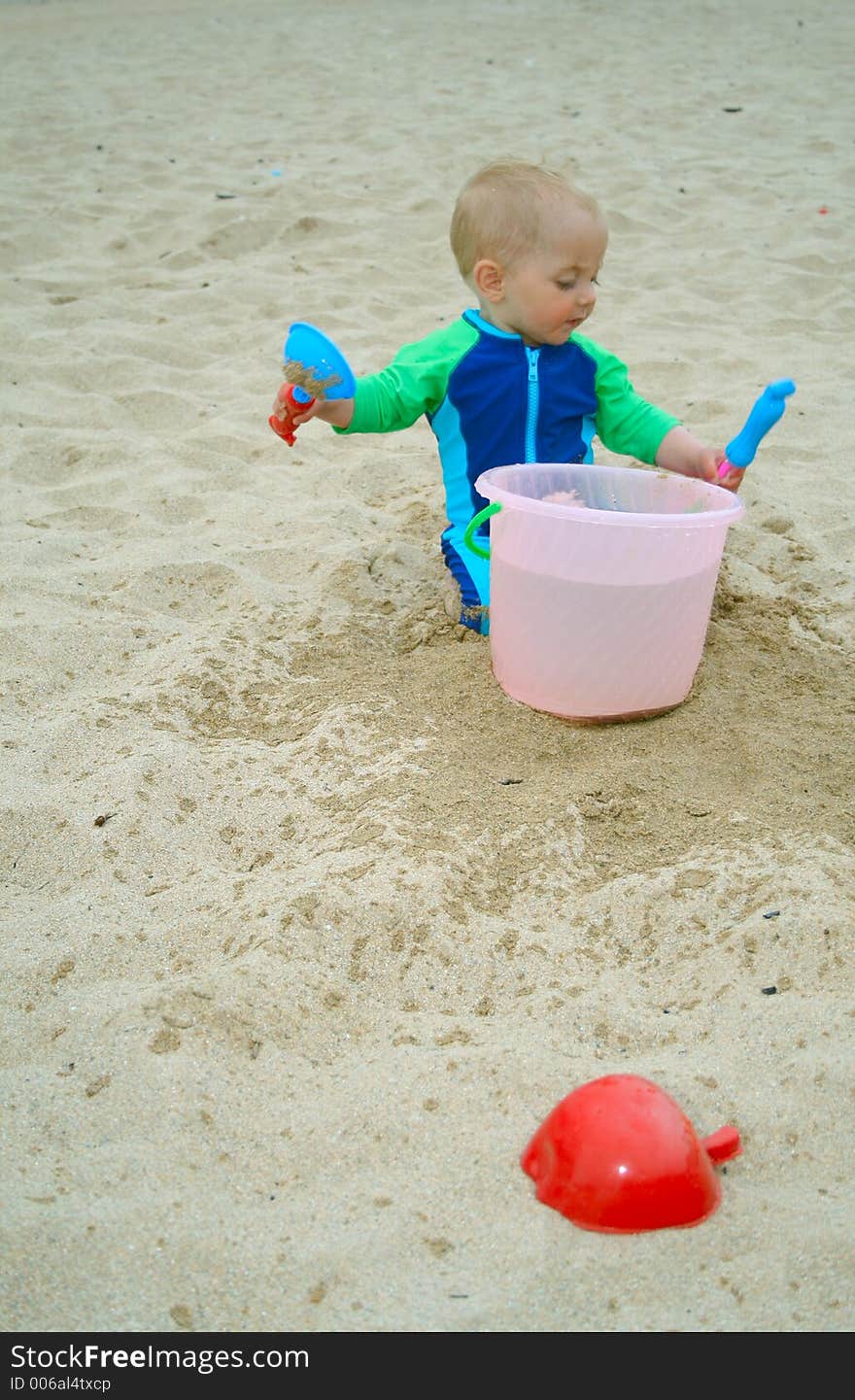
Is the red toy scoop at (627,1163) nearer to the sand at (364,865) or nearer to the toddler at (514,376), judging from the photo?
the sand at (364,865)

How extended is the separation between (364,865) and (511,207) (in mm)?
1235

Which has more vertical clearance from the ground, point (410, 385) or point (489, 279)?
point (489, 279)

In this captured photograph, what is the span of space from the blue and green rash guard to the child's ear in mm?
69

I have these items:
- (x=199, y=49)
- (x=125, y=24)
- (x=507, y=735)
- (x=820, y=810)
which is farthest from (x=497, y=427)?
(x=125, y=24)

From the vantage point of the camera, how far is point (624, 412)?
2498 millimetres

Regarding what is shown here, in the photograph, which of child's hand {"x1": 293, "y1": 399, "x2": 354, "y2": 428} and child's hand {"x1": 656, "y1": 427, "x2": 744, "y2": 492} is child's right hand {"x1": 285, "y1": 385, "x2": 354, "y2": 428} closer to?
Result: child's hand {"x1": 293, "y1": 399, "x2": 354, "y2": 428}

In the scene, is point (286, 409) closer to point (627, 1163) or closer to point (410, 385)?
point (410, 385)

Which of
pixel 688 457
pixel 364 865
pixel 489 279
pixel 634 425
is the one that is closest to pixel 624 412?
pixel 634 425

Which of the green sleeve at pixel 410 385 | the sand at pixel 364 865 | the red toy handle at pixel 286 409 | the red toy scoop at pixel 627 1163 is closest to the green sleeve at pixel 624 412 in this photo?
the green sleeve at pixel 410 385

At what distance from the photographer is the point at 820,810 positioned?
6.25 ft

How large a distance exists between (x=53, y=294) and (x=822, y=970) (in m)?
3.54

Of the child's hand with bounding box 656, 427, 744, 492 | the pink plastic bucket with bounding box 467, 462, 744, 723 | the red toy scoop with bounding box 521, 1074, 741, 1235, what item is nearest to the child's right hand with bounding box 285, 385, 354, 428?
the pink plastic bucket with bounding box 467, 462, 744, 723

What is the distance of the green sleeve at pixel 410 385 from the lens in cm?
235

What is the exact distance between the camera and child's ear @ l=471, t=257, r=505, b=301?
2.33 metres
